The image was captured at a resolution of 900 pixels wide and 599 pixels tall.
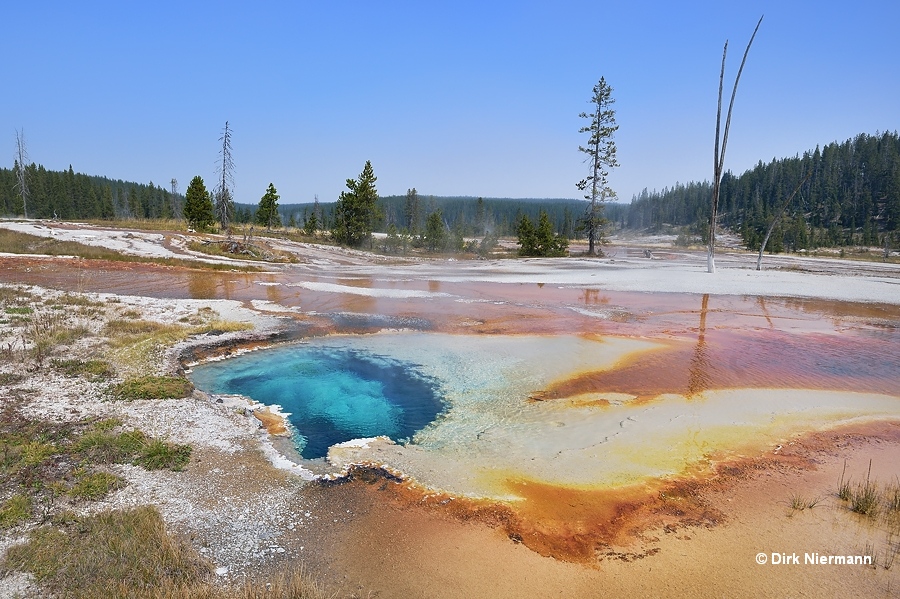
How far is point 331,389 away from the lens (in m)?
9.63

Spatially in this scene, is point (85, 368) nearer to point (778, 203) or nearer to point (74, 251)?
point (74, 251)

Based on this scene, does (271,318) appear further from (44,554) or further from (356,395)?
(44,554)

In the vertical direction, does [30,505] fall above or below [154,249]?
below

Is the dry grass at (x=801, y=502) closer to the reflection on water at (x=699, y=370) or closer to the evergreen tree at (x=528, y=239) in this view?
the reflection on water at (x=699, y=370)

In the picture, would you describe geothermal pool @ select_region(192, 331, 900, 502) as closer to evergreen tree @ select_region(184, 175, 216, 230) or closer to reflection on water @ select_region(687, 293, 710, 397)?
reflection on water @ select_region(687, 293, 710, 397)

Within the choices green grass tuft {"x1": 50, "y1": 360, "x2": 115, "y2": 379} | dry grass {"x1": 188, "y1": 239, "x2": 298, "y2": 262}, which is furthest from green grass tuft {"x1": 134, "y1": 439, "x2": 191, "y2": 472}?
dry grass {"x1": 188, "y1": 239, "x2": 298, "y2": 262}

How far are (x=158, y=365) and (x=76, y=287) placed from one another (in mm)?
10903

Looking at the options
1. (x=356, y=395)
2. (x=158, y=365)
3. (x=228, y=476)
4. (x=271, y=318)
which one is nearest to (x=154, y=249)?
(x=271, y=318)

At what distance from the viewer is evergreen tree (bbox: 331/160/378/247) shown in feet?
150

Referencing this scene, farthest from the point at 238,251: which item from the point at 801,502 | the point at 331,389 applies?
the point at 801,502

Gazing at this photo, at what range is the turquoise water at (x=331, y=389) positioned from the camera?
25.5ft

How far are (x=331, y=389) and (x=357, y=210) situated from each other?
38.0m

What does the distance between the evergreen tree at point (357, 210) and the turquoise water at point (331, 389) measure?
3505 cm

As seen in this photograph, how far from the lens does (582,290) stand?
2262 cm
